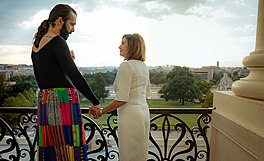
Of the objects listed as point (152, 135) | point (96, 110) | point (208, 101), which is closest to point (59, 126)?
point (96, 110)

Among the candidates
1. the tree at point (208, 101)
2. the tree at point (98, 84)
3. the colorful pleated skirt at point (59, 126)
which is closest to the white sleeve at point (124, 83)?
the colorful pleated skirt at point (59, 126)

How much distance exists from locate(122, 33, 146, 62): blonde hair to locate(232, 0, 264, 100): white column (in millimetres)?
643

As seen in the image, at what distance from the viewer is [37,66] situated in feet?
4.49

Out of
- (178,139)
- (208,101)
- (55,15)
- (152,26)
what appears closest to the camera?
(55,15)

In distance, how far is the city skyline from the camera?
2043mm

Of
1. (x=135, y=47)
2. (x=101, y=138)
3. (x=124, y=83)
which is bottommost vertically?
(x=101, y=138)

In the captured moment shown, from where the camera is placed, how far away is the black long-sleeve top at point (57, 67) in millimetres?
1301

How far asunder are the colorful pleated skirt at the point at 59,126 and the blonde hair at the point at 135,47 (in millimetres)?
436

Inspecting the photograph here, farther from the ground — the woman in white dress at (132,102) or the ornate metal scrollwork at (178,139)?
the woman in white dress at (132,102)

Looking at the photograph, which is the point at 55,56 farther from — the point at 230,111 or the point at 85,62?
the point at 230,111

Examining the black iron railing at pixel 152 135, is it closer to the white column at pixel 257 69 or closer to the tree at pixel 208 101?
the tree at pixel 208 101

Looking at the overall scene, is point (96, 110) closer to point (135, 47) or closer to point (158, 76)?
point (135, 47)

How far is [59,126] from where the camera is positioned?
137 cm

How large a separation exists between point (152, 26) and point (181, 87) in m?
0.61
